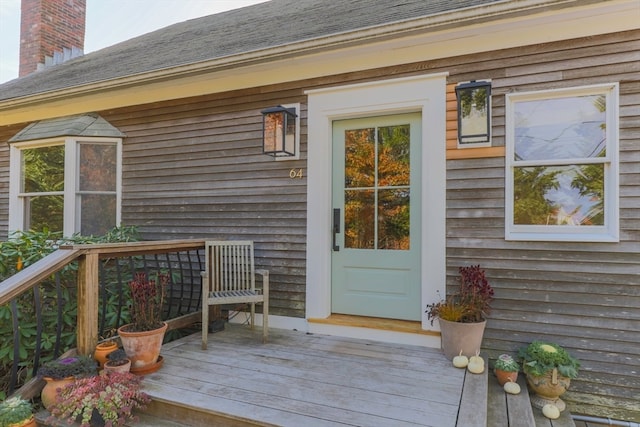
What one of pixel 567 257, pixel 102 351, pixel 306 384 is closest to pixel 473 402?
pixel 306 384

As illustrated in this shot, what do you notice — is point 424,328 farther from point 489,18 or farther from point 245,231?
point 489,18

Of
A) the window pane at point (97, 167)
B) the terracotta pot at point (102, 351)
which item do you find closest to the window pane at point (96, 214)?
the window pane at point (97, 167)

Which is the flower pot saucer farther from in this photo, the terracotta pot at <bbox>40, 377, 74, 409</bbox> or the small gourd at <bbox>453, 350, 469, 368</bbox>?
the small gourd at <bbox>453, 350, 469, 368</bbox>

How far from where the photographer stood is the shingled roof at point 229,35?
3.49 metres

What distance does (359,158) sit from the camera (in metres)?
3.51

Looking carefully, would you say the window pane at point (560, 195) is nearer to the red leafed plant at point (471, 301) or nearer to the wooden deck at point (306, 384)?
→ the red leafed plant at point (471, 301)

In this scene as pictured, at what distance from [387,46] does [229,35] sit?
256 centimetres

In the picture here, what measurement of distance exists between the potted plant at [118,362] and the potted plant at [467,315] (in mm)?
2182

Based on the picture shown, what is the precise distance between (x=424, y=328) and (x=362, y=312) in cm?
60

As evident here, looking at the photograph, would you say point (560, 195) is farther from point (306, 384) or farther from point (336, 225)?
point (306, 384)

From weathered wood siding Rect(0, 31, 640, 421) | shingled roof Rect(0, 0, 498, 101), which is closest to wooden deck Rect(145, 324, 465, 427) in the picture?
weathered wood siding Rect(0, 31, 640, 421)

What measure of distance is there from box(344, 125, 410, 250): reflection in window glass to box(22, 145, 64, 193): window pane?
12.3 feet

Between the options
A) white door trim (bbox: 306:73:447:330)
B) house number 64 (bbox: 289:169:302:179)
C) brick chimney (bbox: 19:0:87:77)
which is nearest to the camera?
white door trim (bbox: 306:73:447:330)

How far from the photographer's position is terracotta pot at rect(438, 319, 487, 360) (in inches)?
104
